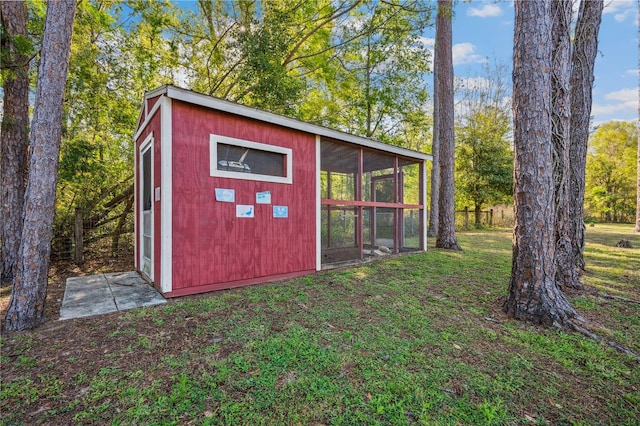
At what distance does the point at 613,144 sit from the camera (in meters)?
21.7

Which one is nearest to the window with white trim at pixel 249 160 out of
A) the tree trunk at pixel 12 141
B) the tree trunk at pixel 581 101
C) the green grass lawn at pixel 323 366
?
the green grass lawn at pixel 323 366

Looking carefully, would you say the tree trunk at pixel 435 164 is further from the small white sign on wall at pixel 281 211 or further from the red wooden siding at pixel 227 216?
the small white sign on wall at pixel 281 211

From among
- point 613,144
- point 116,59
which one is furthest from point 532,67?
point 613,144

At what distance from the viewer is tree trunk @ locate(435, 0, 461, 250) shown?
7.53 m

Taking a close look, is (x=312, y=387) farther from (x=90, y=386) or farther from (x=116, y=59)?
(x=116, y=59)

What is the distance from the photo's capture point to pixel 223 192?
382 centimetres

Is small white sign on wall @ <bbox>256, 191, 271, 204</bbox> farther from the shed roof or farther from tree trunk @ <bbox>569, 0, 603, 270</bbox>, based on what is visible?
tree trunk @ <bbox>569, 0, 603, 270</bbox>

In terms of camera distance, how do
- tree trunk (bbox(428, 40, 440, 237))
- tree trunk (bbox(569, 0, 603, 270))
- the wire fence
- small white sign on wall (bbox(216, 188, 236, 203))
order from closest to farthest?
1. small white sign on wall (bbox(216, 188, 236, 203))
2. tree trunk (bbox(569, 0, 603, 270))
3. the wire fence
4. tree trunk (bbox(428, 40, 440, 237))

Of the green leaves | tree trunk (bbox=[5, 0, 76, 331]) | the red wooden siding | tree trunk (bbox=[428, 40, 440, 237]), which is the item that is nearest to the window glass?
the red wooden siding

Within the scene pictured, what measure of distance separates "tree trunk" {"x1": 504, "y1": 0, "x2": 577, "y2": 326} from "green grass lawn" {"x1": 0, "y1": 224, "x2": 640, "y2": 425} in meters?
0.35

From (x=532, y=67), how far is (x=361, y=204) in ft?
11.0

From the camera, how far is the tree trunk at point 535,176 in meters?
2.73

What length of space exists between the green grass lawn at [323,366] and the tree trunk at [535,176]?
0.35 meters

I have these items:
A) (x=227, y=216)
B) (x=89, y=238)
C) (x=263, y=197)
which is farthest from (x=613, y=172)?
(x=89, y=238)
